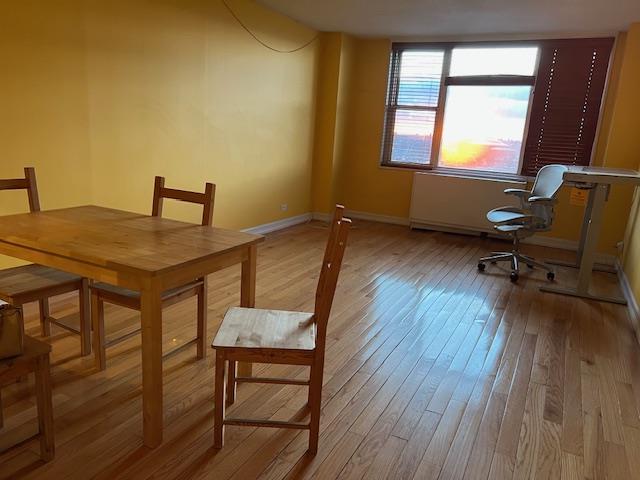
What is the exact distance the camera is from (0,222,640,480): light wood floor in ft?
5.55

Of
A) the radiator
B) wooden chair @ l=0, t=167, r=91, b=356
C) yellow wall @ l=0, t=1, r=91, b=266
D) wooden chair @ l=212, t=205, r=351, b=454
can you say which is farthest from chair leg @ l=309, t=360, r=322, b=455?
the radiator

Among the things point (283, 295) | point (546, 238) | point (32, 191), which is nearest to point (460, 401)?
point (283, 295)

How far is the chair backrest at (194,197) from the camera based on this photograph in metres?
2.25

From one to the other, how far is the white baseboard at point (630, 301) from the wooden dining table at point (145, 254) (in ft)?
8.56

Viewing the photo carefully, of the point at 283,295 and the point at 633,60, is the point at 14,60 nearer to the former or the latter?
the point at 283,295

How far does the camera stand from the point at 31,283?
6.75ft

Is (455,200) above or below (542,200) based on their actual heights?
below

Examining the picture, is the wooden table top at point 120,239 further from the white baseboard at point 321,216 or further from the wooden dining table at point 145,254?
the white baseboard at point 321,216

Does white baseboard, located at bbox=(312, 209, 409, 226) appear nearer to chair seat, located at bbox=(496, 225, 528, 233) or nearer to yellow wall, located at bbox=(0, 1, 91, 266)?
chair seat, located at bbox=(496, 225, 528, 233)

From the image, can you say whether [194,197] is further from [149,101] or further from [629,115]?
[629,115]

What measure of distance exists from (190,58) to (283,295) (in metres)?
2.11

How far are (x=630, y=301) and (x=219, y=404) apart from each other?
3.24 m

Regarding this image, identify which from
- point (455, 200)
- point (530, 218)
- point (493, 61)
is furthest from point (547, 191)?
point (493, 61)

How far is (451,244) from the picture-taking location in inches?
208
